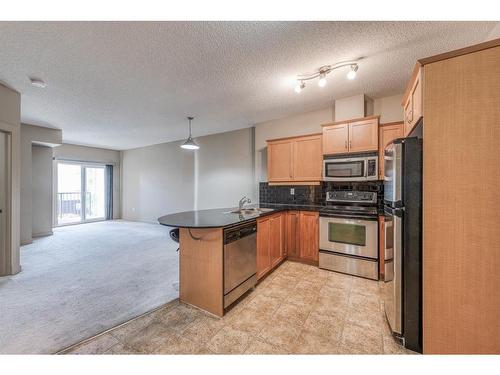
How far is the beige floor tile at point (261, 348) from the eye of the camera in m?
1.52

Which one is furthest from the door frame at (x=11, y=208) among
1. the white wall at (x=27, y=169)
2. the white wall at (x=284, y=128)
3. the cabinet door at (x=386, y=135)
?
the cabinet door at (x=386, y=135)

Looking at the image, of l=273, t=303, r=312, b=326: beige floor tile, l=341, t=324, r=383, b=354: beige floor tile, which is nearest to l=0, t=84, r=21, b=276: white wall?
l=273, t=303, r=312, b=326: beige floor tile

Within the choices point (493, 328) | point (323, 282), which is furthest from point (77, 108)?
point (493, 328)

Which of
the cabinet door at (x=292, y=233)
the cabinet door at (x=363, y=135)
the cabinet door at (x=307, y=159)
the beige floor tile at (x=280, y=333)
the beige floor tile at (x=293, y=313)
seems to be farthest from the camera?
the cabinet door at (x=307, y=159)

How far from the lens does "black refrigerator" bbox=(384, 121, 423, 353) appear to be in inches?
59.8

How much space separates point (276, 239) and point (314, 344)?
151cm

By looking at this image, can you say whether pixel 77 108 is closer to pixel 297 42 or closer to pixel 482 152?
pixel 297 42

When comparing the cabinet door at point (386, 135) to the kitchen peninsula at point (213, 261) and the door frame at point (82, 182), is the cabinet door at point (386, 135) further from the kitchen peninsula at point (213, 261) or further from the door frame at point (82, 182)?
the door frame at point (82, 182)

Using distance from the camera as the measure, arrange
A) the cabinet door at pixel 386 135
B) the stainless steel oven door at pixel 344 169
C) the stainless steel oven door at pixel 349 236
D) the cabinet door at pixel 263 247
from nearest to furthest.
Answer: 1. the cabinet door at pixel 263 247
2. the stainless steel oven door at pixel 349 236
3. the cabinet door at pixel 386 135
4. the stainless steel oven door at pixel 344 169

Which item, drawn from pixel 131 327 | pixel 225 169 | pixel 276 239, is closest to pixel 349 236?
pixel 276 239

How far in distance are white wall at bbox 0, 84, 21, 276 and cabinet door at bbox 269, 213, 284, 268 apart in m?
3.78

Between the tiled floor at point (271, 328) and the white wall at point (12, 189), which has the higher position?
the white wall at point (12, 189)

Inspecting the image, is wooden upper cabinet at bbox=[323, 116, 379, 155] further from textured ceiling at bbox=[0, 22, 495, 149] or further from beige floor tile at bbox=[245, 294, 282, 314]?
beige floor tile at bbox=[245, 294, 282, 314]

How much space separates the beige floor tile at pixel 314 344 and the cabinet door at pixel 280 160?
8.13ft
